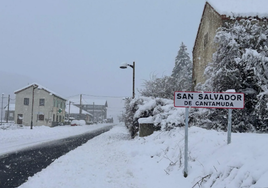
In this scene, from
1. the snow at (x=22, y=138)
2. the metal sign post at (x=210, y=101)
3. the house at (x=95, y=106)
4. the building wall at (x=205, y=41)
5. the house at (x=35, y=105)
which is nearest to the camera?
the metal sign post at (x=210, y=101)

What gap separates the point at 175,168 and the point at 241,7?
12.9 metres

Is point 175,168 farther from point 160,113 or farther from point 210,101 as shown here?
point 160,113

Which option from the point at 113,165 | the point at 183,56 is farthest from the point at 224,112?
the point at 183,56

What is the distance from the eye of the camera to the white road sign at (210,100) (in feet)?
18.1

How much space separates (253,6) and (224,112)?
8.84 m

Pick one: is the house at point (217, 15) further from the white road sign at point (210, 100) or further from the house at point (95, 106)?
the house at point (95, 106)

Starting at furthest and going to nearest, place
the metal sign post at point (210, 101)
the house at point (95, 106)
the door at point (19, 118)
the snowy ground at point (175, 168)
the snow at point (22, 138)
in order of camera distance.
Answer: the house at point (95, 106) < the door at point (19, 118) < the snow at point (22, 138) < the metal sign post at point (210, 101) < the snowy ground at point (175, 168)

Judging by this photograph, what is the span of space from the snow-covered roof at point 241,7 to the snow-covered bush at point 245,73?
4340mm

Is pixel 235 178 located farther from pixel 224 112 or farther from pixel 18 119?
pixel 18 119

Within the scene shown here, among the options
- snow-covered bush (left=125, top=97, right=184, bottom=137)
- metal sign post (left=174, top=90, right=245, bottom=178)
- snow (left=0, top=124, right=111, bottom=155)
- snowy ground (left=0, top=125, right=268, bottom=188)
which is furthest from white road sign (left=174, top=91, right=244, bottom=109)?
snow (left=0, top=124, right=111, bottom=155)

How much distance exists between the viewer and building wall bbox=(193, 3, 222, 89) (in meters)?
16.3

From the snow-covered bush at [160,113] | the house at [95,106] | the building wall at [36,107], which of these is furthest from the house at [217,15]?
the house at [95,106]

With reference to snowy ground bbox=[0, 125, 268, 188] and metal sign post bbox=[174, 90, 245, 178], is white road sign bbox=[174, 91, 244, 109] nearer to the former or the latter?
metal sign post bbox=[174, 90, 245, 178]

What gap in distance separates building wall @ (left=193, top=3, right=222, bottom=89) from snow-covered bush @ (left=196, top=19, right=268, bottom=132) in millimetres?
4587
